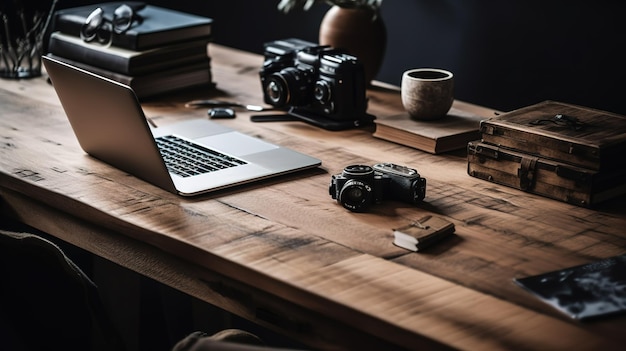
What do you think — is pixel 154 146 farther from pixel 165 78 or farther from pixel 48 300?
pixel 165 78

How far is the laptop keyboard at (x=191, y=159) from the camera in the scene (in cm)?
173

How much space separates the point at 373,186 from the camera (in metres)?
1.59

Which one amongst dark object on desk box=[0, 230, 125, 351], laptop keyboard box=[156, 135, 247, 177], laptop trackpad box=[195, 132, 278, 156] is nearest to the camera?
dark object on desk box=[0, 230, 125, 351]

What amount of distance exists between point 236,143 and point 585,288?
2.72 feet

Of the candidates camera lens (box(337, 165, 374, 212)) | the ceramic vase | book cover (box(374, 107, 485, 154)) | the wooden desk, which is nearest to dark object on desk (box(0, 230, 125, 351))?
the wooden desk

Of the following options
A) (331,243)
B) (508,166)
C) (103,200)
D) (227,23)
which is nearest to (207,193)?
(103,200)

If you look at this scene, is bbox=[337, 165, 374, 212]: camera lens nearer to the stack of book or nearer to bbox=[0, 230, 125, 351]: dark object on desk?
bbox=[0, 230, 125, 351]: dark object on desk

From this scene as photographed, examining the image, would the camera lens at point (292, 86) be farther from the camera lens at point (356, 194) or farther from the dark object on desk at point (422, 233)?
the dark object on desk at point (422, 233)

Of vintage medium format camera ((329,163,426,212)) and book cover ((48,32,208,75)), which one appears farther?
book cover ((48,32,208,75))

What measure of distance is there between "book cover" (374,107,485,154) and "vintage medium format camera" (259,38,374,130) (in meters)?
0.08

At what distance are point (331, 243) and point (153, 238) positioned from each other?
28cm

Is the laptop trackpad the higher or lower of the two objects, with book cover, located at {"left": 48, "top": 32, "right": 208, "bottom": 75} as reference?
Answer: lower

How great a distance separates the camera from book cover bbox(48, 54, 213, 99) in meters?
2.23

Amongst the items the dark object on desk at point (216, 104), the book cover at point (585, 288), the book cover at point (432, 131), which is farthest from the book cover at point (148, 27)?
the book cover at point (585, 288)
